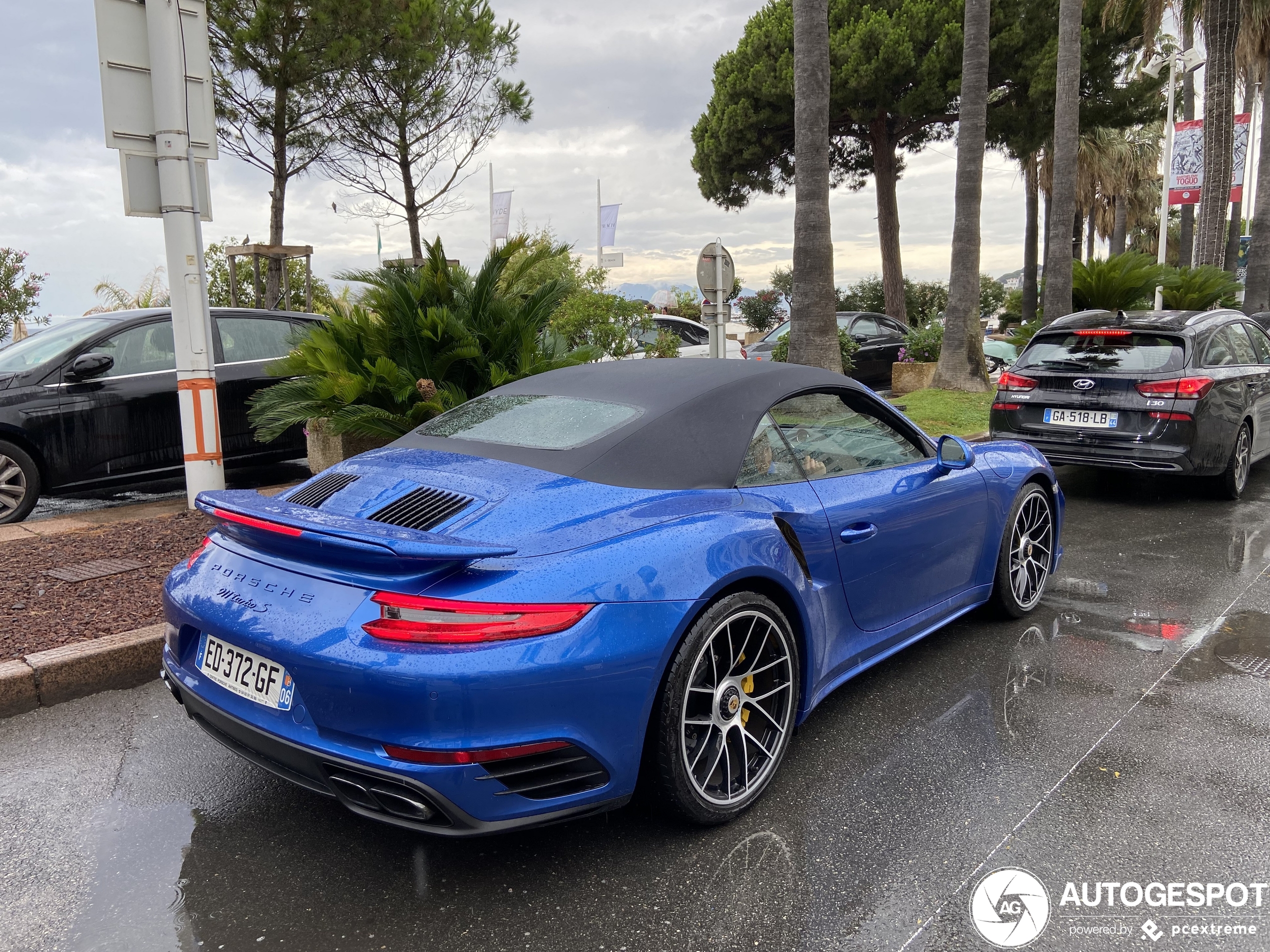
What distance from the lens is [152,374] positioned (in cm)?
730

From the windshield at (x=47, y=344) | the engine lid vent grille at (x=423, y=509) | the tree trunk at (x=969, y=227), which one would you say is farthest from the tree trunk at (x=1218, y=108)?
the engine lid vent grille at (x=423, y=509)

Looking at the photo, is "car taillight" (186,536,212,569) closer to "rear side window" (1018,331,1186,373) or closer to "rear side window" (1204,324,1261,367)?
"rear side window" (1018,331,1186,373)

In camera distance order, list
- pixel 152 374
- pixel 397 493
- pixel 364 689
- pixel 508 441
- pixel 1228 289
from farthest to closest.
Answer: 1. pixel 1228 289
2. pixel 152 374
3. pixel 508 441
4. pixel 397 493
5. pixel 364 689

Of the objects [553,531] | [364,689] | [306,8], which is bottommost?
[364,689]

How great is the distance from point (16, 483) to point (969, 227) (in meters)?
12.8

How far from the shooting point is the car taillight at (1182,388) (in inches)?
273

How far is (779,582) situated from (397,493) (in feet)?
3.99

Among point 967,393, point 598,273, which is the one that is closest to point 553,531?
point 967,393

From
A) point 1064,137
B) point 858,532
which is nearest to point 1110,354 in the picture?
point 858,532

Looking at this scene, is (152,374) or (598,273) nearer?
(152,374)

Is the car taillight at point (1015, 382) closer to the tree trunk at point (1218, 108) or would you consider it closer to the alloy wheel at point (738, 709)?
the alloy wheel at point (738, 709)

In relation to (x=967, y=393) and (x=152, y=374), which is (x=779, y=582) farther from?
(x=967, y=393)

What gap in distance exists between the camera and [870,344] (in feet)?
54.0

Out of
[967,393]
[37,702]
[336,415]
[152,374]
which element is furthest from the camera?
[967,393]
